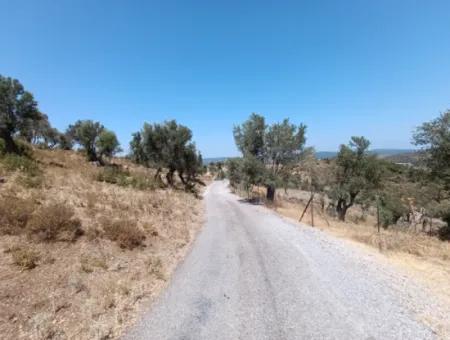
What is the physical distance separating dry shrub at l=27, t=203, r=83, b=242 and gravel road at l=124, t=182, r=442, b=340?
3774 mm

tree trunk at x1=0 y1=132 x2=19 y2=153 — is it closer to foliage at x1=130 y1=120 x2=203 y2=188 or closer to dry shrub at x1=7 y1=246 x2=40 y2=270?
foliage at x1=130 y1=120 x2=203 y2=188

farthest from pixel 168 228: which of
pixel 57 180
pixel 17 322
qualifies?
Result: pixel 57 180

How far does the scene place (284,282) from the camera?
6680 millimetres

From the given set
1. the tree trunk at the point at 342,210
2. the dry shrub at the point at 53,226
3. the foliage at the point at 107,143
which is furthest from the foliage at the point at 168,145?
the dry shrub at the point at 53,226

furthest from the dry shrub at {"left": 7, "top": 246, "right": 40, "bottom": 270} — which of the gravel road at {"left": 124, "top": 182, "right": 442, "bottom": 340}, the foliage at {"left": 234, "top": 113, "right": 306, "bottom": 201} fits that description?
the foliage at {"left": 234, "top": 113, "right": 306, "bottom": 201}

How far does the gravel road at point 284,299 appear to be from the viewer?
461 centimetres

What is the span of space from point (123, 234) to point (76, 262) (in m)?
2.11

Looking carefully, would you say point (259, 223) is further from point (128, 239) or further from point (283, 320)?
point (283, 320)

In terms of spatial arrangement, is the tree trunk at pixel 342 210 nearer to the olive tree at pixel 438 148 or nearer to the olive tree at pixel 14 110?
the olive tree at pixel 438 148

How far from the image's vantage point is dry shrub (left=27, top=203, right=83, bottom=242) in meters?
7.48

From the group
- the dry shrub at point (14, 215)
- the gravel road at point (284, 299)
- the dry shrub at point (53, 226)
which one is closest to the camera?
the gravel road at point (284, 299)

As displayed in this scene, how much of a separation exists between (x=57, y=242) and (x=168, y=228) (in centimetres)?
500

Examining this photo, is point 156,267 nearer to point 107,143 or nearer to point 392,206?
point 392,206

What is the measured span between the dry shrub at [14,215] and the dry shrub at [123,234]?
92.7 inches
